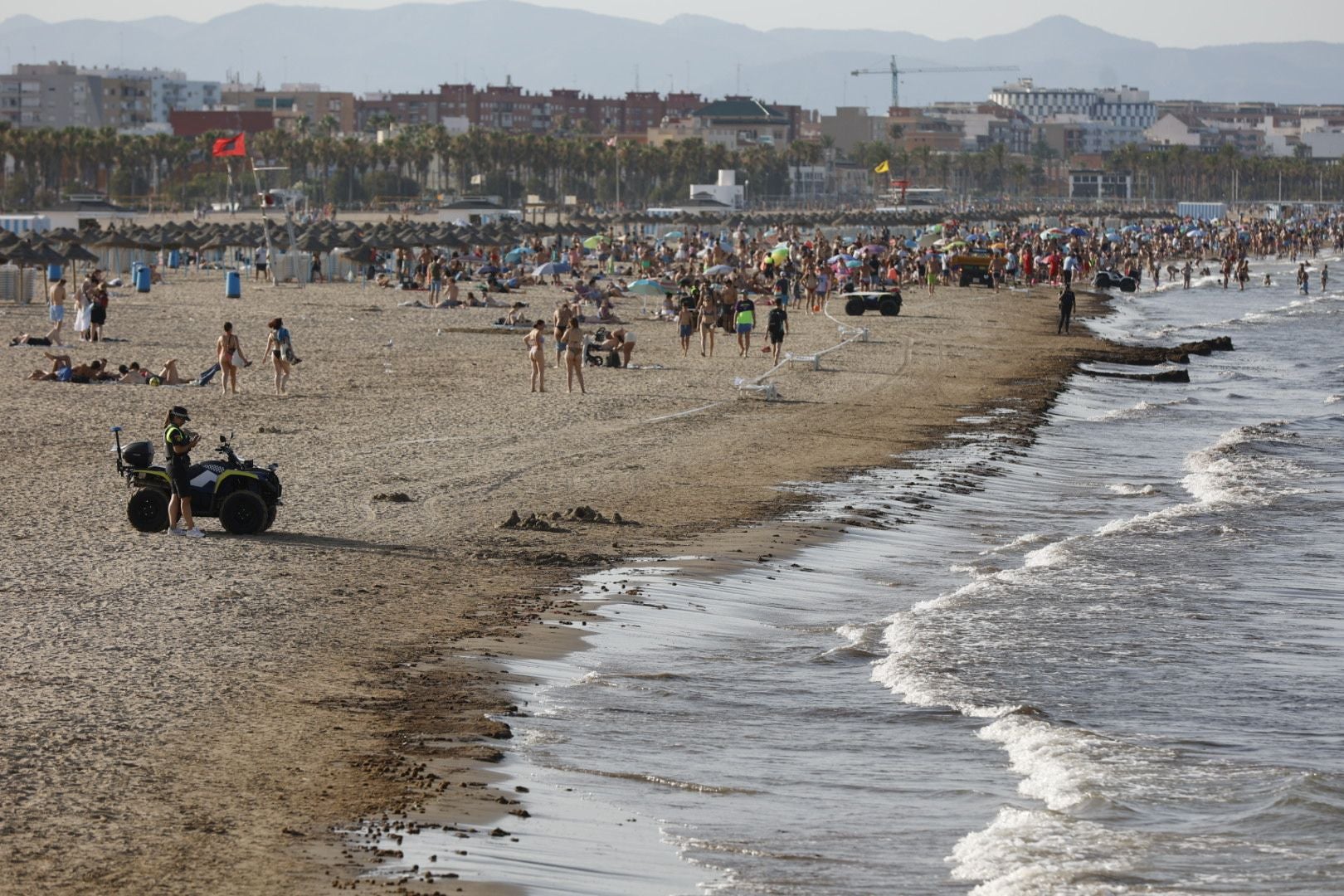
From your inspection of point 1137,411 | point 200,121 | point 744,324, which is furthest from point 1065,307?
point 200,121

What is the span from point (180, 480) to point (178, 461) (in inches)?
9.9

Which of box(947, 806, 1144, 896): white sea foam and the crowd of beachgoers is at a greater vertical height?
the crowd of beachgoers

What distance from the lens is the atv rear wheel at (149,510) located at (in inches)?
555

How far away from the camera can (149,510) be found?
46.3ft

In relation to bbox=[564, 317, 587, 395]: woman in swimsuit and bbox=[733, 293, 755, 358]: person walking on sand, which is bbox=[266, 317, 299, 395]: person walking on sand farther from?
bbox=[733, 293, 755, 358]: person walking on sand

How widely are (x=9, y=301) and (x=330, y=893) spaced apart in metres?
39.8

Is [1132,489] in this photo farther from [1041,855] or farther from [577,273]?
[577,273]

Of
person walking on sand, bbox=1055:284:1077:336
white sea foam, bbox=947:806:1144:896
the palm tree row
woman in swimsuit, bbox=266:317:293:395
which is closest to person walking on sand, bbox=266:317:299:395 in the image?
woman in swimsuit, bbox=266:317:293:395

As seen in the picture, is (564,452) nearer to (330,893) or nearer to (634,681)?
(634,681)

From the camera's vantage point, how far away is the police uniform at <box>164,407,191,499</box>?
44.6ft

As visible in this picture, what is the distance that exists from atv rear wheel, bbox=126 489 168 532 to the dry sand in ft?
0.50

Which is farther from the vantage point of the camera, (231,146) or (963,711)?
(231,146)

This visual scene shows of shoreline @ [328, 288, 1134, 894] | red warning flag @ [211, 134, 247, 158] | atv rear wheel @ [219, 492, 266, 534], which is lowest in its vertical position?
shoreline @ [328, 288, 1134, 894]

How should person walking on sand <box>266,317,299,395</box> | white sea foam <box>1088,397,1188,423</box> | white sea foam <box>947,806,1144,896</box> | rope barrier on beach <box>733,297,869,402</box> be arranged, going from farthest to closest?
white sea foam <box>1088,397,1188,423</box>, rope barrier on beach <box>733,297,869,402</box>, person walking on sand <box>266,317,299,395</box>, white sea foam <box>947,806,1144,896</box>
